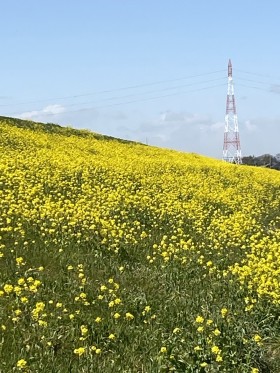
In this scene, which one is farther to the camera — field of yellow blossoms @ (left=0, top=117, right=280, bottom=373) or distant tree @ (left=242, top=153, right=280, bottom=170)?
distant tree @ (left=242, top=153, right=280, bottom=170)

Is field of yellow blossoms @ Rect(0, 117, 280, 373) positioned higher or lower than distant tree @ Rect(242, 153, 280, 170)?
lower

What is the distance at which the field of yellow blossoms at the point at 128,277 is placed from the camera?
20.5 feet

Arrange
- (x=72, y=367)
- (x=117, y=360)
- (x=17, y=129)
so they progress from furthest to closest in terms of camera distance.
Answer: (x=17, y=129)
(x=117, y=360)
(x=72, y=367)

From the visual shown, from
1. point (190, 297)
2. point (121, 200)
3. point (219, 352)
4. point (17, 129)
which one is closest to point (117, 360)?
point (219, 352)

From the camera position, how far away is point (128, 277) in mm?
9234

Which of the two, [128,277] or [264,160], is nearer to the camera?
[128,277]

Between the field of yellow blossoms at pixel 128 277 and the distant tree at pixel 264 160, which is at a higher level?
the distant tree at pixel 264 160

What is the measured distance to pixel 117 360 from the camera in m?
6.25

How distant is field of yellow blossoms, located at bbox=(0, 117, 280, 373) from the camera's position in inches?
247

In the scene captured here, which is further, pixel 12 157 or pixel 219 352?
pixel 12 157

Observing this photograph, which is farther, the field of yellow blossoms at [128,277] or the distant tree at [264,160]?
the distant tree at [264,160]

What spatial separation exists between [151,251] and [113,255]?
1.02 meters

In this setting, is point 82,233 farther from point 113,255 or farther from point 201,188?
point 201,188

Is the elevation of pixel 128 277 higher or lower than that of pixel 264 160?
lower
